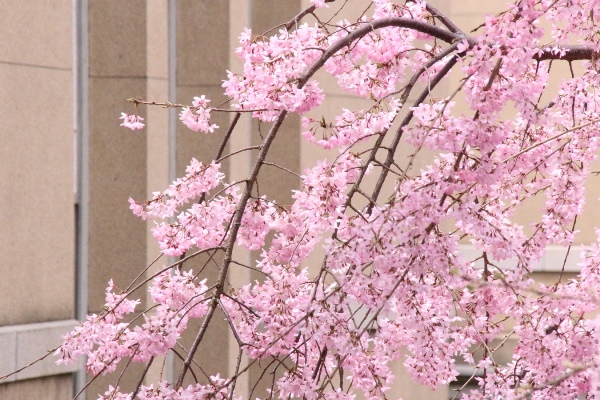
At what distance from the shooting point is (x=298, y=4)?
7.64 meters

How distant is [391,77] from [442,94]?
4.69 meters

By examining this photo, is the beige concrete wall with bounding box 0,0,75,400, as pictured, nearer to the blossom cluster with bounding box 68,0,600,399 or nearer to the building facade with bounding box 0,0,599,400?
the building facade with bounding box 0,0,599,400

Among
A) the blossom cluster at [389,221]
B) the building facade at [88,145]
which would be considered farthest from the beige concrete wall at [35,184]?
the blossom cluster at [389,221]

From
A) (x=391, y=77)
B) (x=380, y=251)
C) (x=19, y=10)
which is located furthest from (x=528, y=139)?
(x=19, y=10)

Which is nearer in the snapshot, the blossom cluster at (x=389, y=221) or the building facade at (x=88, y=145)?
the blossom cluster at (x=389, y=221)

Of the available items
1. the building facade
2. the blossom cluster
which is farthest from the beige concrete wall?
the blossom cluster

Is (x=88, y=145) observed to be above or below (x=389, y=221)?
above

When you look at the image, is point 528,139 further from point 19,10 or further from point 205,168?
point 19,10

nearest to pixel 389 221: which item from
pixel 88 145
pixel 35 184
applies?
pixel 35 184

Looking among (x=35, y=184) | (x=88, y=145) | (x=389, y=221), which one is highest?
(x=88, y=145)

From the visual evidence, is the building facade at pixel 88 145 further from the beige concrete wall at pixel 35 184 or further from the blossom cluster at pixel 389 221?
the blossom cluster at pixel 389 221

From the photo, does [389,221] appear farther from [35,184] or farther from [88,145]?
[88,145]

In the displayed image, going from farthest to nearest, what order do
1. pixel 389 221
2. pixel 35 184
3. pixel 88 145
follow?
pixel 88 145, pixel 35 184, pixel 389 221

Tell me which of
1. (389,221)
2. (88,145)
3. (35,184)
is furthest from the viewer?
(88,145)
